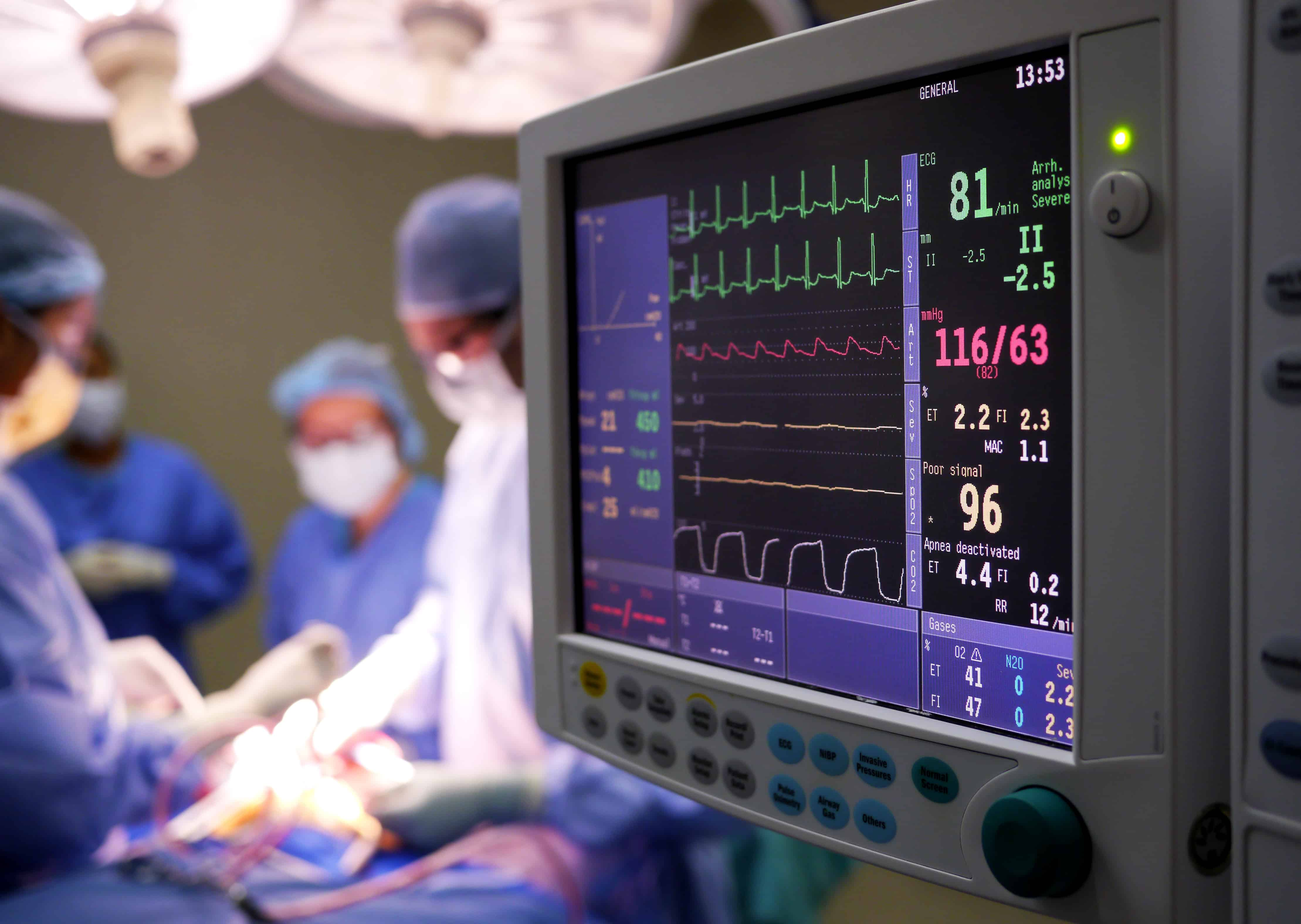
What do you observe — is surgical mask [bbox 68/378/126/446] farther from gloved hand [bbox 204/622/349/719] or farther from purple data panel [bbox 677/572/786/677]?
purple data panel [bbox 677/572/786/677]

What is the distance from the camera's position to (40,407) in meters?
1.38

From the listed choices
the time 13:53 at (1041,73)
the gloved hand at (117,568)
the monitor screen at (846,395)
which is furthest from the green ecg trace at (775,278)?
the gloved hand at (117,568)

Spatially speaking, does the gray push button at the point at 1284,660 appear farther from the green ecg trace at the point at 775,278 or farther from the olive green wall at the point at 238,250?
the olive green wall at the point at 238,250

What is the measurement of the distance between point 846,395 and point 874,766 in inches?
8.9

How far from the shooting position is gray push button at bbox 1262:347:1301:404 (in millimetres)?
422

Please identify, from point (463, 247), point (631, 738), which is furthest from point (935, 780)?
point (463, 247)

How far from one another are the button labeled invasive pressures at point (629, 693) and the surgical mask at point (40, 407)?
3.59 feet

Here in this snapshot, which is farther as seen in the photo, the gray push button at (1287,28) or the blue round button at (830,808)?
the blue round button at (830,808)

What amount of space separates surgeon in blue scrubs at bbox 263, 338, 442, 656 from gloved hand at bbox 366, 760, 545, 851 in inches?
9.2

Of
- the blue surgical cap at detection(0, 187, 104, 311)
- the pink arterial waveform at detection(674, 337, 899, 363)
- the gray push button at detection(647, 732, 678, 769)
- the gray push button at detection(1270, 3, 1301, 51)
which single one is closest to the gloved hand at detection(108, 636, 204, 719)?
the blue surgical cap at detection(0, 187, 104, 311)

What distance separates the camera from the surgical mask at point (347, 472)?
1485 mm

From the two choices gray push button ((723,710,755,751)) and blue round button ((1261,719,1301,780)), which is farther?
gray push button ((723,710,755,751))

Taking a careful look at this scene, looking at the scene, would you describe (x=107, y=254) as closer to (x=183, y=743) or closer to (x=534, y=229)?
(x=183, y=743)

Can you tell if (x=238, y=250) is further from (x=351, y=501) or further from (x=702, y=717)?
(x=702, y=717)
